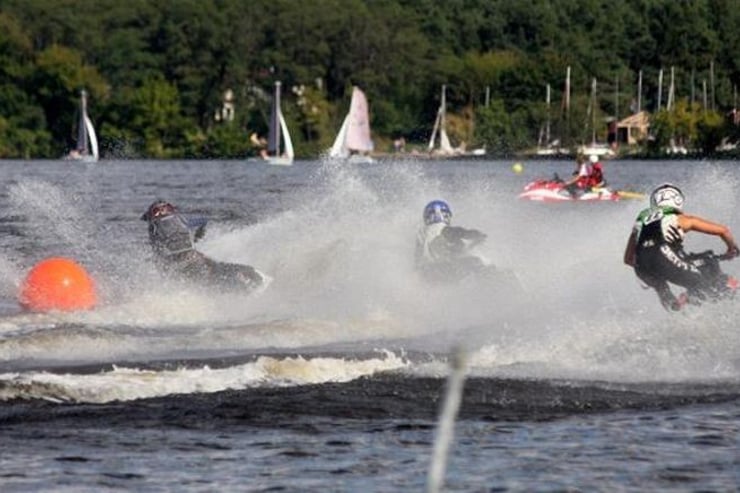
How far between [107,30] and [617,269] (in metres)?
142

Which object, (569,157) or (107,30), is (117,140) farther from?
(569,157)

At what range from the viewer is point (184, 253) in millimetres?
22438

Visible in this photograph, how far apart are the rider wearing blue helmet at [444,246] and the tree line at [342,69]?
118943 mm

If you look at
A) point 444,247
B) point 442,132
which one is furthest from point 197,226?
point 442,132

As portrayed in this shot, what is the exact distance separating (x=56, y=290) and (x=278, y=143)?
95.9 m

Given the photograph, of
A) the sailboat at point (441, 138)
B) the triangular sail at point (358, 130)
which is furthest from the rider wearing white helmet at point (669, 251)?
the sailboat at point (441, 138)

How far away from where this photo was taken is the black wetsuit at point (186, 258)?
22.3 m

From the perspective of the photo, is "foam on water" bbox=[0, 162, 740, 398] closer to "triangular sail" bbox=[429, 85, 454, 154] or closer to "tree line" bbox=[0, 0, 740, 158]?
"triangular sail" bbox=[429, 85, 454, 154]

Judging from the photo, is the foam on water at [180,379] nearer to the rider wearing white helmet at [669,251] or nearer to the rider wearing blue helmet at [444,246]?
the rider wearing white helmet at [669,251]

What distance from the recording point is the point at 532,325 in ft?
63.6

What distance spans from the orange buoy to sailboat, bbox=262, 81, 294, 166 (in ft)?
295

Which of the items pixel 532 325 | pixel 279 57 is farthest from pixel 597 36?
pixel 532 325

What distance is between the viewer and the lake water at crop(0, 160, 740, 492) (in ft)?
40.1

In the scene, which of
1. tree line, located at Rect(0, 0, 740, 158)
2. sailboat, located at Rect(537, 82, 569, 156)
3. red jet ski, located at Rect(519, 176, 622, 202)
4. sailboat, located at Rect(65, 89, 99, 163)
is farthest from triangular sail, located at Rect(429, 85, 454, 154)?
red jet ski, located at Rect(519, 176, 622, 202)
